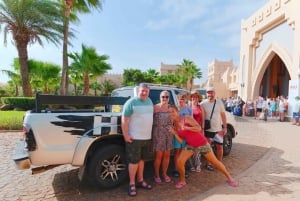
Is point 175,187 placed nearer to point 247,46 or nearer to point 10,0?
point 10,0

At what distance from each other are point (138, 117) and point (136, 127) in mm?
163

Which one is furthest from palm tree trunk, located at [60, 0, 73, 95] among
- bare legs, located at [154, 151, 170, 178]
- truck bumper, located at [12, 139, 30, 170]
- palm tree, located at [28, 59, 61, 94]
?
bare legs, located at [154, 151, 170, 178]

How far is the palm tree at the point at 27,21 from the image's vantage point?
17953 millimetres

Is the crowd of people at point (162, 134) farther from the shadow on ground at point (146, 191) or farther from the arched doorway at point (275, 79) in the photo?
the arched doorway at point (275, 79)

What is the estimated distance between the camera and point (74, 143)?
416 cm

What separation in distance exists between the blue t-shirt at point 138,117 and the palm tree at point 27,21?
16369 millimetres

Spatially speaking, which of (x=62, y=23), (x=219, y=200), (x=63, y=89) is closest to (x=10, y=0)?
(x=62, y=23)

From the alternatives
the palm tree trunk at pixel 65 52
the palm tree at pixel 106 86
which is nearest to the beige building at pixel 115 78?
the palm tree at pixel 106 86

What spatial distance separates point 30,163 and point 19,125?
24.4 ft

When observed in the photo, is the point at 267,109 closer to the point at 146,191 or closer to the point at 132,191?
the point at 146,191

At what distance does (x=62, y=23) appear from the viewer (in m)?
18.7

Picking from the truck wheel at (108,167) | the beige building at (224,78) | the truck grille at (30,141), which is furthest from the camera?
the beige building at (224,78)

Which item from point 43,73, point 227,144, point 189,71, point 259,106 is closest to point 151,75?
point 189,71

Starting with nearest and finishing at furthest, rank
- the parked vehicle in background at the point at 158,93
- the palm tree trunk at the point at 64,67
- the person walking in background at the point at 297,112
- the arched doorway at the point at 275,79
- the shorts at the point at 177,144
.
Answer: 1. the shorts at the point at 177,144
2. the parked vehicle in background at the point at 158,93
3. the person walking in background at the point at 297,112
4. the palm tree trunk at the point at 64,67
5. the arched doorway at the point at 275,79
